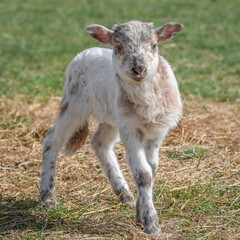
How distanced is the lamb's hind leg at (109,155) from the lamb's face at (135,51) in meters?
1.31

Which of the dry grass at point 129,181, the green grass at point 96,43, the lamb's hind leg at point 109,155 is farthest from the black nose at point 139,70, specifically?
the green grass at point 96,43

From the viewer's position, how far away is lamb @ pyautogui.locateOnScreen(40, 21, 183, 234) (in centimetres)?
448

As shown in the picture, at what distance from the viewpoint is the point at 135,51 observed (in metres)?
4.39

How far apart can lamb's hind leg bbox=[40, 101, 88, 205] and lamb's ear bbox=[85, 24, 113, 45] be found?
974 millimetres

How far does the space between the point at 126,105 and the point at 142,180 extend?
72cm

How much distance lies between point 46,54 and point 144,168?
801cm

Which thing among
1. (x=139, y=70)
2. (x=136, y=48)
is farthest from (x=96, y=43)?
(x=139, y=70)

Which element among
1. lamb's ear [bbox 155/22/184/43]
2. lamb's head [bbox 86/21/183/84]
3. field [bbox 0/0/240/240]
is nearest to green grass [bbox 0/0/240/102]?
field [bbox 0/0/240/240]

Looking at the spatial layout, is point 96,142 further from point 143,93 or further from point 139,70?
point 139,70

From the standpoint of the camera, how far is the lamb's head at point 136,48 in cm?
431

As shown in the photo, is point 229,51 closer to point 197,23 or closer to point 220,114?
point 197,23

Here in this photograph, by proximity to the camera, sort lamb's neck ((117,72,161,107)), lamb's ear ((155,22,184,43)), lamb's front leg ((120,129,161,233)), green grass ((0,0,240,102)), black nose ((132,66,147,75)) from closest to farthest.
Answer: black nose ((132,66,147,75))
lamb's front leg ((120,129,161,233))
lamb's neck ((117,72,161,107))
lamb's ear ((155,22,184,43))
green grass ((0,0,240,102))

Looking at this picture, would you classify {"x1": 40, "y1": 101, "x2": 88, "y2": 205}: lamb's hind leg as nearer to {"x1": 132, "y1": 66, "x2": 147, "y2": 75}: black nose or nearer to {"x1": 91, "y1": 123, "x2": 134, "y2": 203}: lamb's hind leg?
{"x1": 91, "y1": 123, "x2": 134, "y2": 203}: lamb's hind leg

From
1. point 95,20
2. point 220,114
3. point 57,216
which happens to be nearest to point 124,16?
point 95,20
